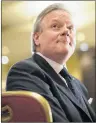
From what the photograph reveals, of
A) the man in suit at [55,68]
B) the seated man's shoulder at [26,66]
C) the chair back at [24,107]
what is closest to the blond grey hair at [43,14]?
the man in suit at [55,68]

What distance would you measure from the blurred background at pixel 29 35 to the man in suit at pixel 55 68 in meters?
0.03

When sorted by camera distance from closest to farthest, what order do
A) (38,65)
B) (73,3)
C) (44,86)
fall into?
(44,86) < (38,65) < (73,3)

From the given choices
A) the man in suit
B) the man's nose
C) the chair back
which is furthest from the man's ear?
the chair back

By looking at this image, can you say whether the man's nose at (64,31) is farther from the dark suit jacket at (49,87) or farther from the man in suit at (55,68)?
the dark suit jacket at (49,87)

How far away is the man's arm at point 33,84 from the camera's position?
95 cm

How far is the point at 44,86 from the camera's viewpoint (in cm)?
100

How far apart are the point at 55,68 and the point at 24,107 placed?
327 millimetres

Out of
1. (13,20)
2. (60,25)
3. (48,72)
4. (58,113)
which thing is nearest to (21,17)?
(13,20)

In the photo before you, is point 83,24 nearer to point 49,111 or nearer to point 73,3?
point 73,3

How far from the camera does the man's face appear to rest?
113 centimetres

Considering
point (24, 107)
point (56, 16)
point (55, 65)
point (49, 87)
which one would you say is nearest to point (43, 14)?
point (56, 16)

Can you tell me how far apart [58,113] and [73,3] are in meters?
0.57

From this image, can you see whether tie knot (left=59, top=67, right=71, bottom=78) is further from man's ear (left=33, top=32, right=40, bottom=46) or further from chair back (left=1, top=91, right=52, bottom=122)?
chair back (left=1, top=91, right=52, bottom=122)

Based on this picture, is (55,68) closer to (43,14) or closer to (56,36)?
(56,36)
